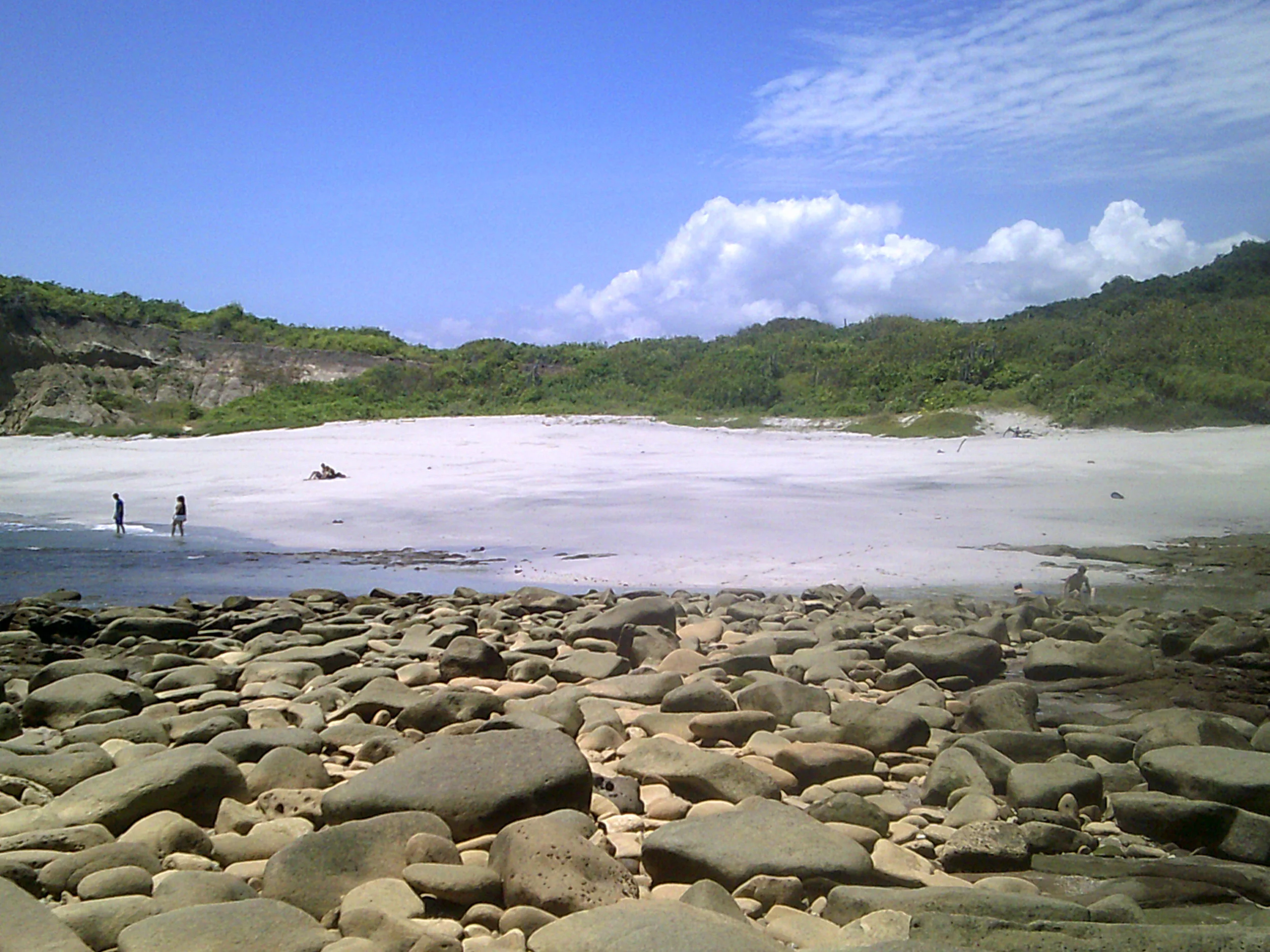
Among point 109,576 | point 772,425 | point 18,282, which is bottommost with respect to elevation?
point 109,576

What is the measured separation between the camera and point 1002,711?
205 inches

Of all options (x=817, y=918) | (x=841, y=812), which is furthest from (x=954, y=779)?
(x=817, y=918)

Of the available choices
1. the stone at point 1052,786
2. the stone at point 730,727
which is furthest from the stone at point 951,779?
the stone at point 730,727

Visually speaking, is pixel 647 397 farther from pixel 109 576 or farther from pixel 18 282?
pixel 18 282

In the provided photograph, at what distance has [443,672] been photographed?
6527 millimetres

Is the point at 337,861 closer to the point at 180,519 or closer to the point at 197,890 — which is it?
the point at 197,890

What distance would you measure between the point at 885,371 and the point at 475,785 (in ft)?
89.9

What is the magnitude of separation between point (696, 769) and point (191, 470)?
870 inches

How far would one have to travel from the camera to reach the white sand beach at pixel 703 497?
41.7 ft

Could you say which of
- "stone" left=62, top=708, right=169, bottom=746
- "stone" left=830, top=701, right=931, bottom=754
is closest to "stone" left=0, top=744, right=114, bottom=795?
"stone" left=62, top=708, right=169, bottom=746

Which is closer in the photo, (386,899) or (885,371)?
(386,899)

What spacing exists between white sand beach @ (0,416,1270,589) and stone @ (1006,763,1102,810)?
21.6ft

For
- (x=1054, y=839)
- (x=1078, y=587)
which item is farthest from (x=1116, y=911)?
(x=1078, y=587)

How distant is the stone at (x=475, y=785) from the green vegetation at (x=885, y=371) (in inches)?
684
